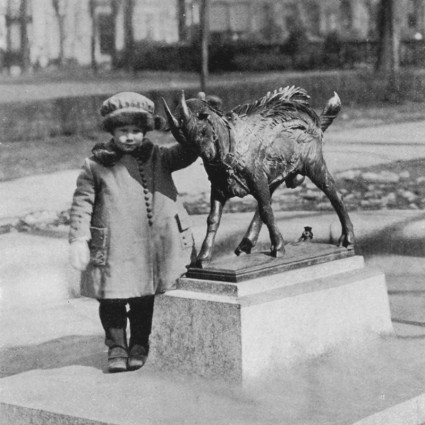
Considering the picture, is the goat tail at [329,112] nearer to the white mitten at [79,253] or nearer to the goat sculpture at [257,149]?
the goat sculpture at [257,149]

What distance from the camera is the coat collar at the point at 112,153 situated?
4645mm

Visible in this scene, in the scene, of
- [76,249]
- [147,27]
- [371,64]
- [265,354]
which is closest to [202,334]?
[265,354]

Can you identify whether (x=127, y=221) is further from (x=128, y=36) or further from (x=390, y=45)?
(x=390, y=45)

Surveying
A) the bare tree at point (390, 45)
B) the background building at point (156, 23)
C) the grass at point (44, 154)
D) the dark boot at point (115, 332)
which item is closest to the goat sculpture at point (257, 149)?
the dark boot at point (115, 332)

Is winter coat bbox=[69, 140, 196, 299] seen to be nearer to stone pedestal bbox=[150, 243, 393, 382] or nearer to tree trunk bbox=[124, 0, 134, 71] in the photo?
stone pedestal bbox=[150, 243, 393, 382]

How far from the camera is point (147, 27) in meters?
9.70

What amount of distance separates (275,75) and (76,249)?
590 centimetres

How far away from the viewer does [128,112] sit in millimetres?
4637

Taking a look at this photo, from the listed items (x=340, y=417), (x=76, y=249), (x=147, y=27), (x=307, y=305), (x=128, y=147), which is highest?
(x=147, y=27)

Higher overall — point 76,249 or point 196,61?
point 196,61

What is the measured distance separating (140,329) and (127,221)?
1.61ft

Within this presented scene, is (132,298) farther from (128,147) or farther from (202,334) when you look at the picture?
(128,147)

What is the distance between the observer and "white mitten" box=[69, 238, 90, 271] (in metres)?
4.54

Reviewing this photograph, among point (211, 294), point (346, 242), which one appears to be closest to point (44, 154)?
point (346, 242)
